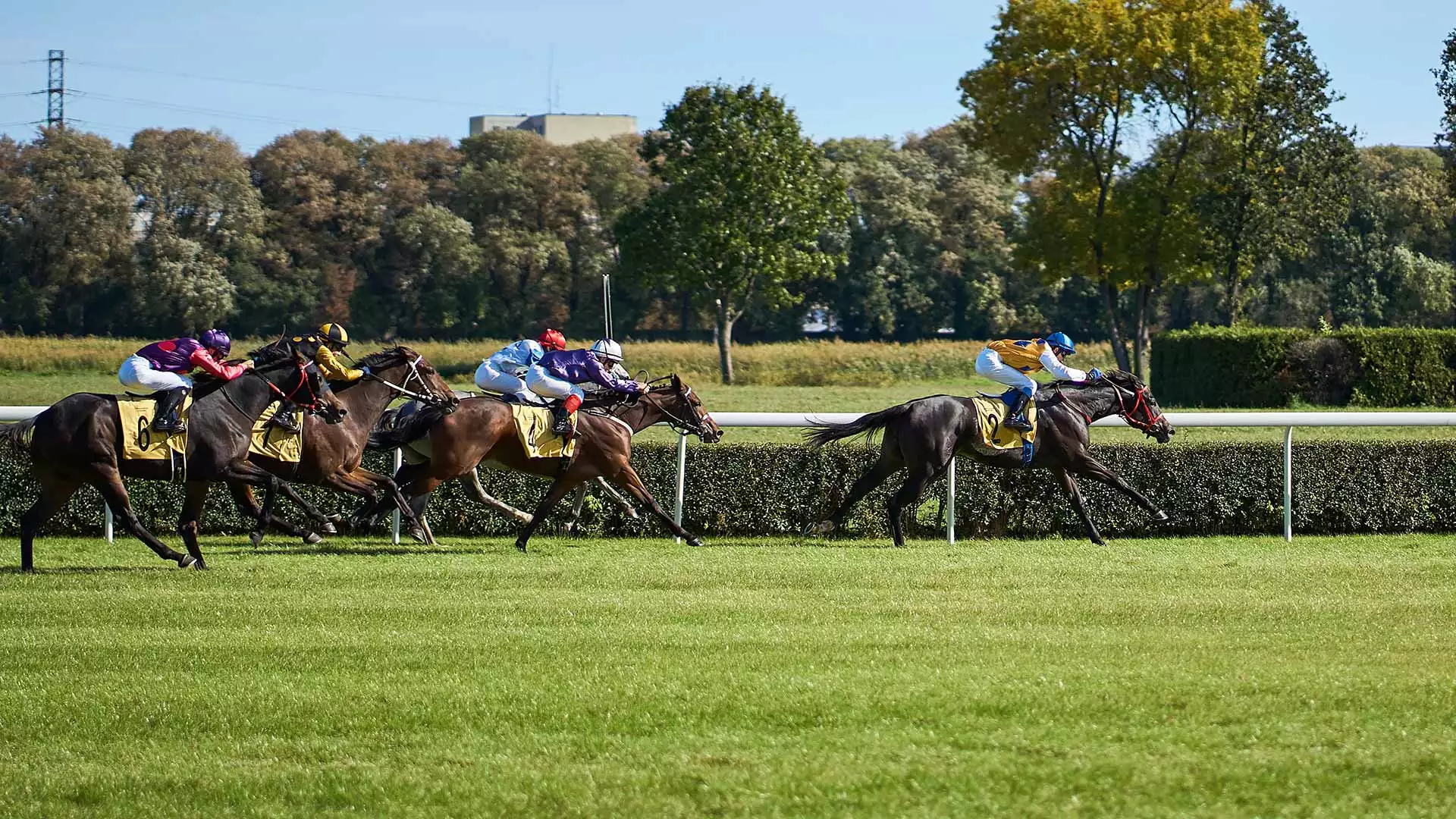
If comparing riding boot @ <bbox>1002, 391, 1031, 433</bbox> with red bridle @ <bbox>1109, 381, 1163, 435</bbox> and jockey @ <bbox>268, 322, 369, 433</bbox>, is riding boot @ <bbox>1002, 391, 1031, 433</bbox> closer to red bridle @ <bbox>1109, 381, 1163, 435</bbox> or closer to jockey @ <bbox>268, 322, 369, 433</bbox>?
red bridle @ <bbox>1109, 381, 1163, 435</bbox>

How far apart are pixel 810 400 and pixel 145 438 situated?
62.9 feet

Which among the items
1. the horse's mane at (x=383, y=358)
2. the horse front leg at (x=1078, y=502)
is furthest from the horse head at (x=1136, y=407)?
the horse's mane at (x=383, y=358)

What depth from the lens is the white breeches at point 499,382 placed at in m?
10.7

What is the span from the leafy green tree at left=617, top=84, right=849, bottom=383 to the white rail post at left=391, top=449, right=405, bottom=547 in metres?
27.8

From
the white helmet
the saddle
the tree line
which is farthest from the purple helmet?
the tree line

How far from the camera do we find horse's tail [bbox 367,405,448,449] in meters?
9.86

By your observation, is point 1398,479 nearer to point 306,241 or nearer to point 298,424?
point 298,424

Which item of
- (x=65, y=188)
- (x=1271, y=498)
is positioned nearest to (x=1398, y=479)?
(x=1271, y=498)

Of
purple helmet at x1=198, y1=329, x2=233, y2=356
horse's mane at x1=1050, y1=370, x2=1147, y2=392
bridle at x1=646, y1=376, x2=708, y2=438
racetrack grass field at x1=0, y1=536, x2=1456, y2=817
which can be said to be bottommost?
racetrack grass field at x1=0, y1=536, x2=1456, y2=817

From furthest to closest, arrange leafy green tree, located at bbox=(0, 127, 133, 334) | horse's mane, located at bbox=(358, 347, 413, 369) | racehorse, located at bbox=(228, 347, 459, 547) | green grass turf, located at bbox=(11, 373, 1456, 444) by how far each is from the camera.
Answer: leafy green tree, located at bbox=(0, 127, 133, 334) < green grass turf, located at bbox=(11, 373, 1456, 444) < horse's mane, located at bbox=(358, 347, 413, 369) < racehorse, located at bbox=(228, 347, 459, 547)

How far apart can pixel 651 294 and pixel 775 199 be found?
12354mm

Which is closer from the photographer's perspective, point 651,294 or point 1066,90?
point 1066,90

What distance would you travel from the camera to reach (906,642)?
629 cm

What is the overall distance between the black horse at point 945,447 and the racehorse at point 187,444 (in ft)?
11.0
